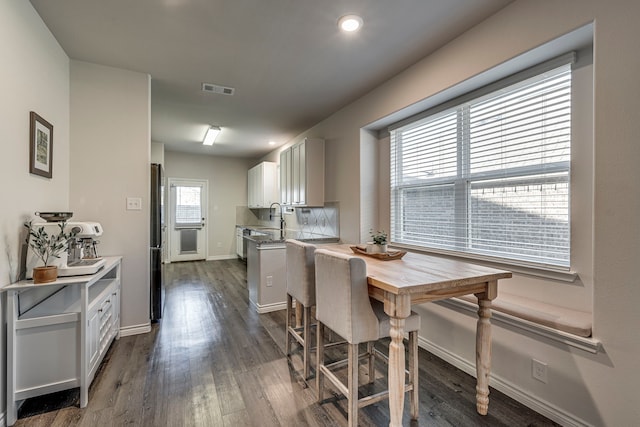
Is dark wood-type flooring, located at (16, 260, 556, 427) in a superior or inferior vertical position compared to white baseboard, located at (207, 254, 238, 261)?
inferior

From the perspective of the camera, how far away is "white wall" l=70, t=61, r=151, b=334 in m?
2.70

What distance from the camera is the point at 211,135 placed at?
5.02 meters

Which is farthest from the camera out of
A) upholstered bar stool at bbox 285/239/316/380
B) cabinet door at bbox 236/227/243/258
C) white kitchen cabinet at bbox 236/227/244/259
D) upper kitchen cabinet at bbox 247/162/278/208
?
cabinet door at bbox 236/227/243/258

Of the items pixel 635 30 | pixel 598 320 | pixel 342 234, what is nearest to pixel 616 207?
pixel 598 320

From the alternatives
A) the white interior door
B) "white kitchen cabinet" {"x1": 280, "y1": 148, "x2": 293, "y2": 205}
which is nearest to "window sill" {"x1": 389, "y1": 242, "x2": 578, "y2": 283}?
"white kitchen cabinet" {"x1": 280, "y1": 148, "x2": 293, "y2": 205}

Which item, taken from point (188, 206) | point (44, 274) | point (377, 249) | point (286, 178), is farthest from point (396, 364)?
point (188, 206)

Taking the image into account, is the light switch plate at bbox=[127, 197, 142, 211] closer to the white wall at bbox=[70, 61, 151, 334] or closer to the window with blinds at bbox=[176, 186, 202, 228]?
the white wall at bbox=[70, 61, 151, 334]

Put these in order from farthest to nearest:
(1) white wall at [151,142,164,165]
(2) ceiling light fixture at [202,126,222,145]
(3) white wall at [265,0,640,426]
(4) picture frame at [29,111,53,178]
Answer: (1) white wall at [151,142,164,165]
(2) ceiling light fixture at [202,126,222,145]
(4) picture frame at [29,111,53,178]
(3) white wall at [265,0,640,426]

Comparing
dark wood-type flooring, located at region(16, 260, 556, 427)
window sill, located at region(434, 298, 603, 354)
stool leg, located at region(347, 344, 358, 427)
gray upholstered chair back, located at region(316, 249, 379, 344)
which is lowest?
A: dark wood-type flooring, located at region(16, 260, 556, 427)

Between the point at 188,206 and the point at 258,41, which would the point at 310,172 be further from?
the point at 188,206

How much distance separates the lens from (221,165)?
7.21 metres

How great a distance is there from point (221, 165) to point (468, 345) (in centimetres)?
655

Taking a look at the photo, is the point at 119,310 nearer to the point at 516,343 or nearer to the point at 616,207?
the point at 516,343

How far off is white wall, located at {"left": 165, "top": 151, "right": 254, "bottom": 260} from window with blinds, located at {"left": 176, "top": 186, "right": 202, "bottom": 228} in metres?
0.25
